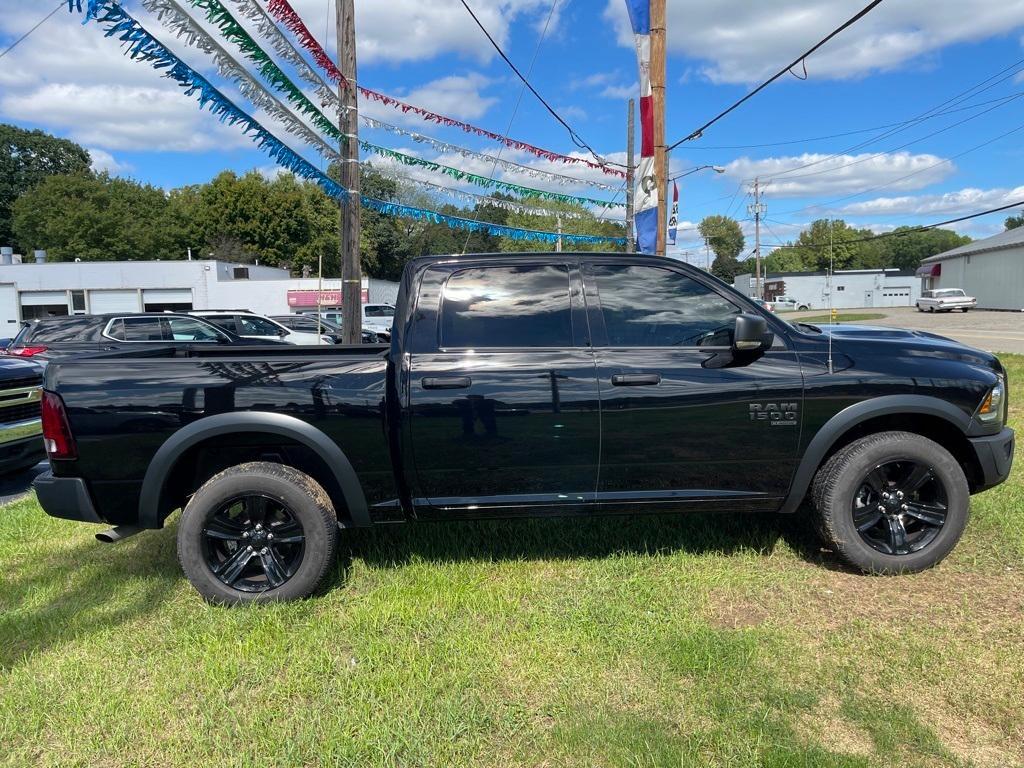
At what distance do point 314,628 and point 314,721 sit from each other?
69 cm

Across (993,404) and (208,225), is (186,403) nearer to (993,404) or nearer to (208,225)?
(993,404)

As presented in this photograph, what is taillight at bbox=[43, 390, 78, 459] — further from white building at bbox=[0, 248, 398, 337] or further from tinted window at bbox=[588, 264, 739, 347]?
white building at bbox=[0, 248, 398, 337]

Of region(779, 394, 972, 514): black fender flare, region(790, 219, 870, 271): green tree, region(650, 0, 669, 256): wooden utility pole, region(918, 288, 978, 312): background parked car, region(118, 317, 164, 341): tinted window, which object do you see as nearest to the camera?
region(779, 394, 972, 514): black fender flare

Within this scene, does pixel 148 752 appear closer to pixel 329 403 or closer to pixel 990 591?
pixel 329 403

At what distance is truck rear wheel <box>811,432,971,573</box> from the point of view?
11.3ft

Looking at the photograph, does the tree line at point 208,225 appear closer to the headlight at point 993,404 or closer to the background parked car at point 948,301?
the background parked car at point 948,301

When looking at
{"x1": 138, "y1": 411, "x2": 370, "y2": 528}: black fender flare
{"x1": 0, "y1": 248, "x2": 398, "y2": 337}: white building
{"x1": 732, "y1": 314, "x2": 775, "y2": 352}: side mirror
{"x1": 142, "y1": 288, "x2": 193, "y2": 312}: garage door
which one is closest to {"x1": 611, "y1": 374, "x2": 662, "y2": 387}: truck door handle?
{"x1": 732, "y1": 314, "x2": 775, "y2": 352}: side mirror

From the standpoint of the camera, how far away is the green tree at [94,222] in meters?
53.0

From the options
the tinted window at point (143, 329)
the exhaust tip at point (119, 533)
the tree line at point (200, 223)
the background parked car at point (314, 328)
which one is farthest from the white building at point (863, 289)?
the exhaust tip at point (119, 533)

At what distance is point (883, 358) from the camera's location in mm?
3447

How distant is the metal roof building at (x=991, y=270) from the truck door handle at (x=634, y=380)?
47.2m

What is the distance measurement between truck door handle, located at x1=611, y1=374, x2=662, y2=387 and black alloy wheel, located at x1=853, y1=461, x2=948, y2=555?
1.34m

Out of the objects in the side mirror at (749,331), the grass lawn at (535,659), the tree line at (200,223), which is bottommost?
the grass lawn at (535,659)

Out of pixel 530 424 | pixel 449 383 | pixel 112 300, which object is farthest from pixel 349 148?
pixel 112 300
